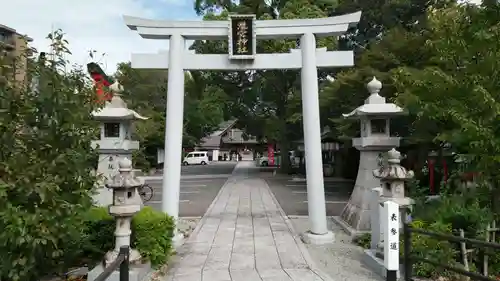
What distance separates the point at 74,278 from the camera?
19.7 ft

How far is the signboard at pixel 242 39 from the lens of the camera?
28.9ft

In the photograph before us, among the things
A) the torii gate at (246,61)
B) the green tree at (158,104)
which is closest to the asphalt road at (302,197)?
the torii gate at (246,61)

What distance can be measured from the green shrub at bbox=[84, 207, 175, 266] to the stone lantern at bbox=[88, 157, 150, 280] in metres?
0.17

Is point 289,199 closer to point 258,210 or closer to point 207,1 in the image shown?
point 258,210

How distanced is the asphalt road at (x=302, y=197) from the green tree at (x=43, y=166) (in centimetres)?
847

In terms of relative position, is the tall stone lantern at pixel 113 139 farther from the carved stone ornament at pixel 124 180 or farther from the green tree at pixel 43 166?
the green tree at pixel 43 166

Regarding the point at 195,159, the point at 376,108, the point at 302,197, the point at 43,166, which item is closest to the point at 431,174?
the point at 376,108

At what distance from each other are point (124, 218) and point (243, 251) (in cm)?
265

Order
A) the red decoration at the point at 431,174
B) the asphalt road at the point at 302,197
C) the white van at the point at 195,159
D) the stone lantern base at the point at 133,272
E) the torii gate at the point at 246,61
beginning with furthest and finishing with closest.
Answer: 1. the white van at the point at 195,159
2. the asphalt road at the point at 302,197
3. the red decoration at the point at 431,174
4. the torii gate at the point at 246,61
5. the stone lantern base at the point at 133,272

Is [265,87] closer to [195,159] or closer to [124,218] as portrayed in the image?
[124,218]

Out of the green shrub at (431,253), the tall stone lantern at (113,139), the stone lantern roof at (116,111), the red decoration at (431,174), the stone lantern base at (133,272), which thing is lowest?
the stone lantern base at (133,272)

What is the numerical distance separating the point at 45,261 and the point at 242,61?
18.6 ft

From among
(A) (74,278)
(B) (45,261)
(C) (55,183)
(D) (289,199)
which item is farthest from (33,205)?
(D) (289,199)

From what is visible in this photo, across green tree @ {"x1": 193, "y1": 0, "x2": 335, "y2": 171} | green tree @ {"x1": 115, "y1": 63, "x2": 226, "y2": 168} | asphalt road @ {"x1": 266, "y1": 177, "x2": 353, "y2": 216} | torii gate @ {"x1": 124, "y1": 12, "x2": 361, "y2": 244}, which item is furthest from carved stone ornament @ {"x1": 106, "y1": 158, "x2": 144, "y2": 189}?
green tree @ {"x1": 115, "y1": 63, "x2": 226, "y2": 168}
